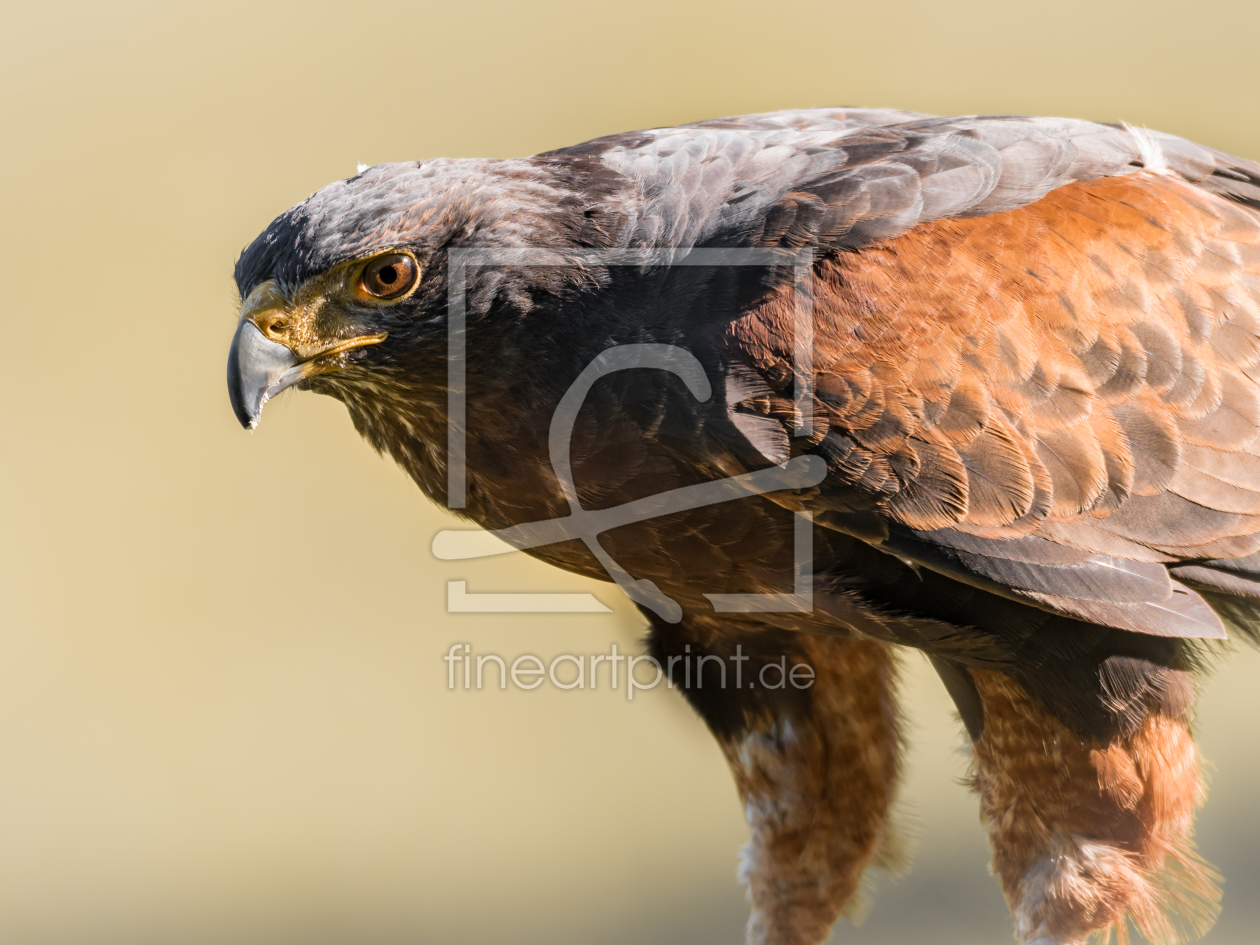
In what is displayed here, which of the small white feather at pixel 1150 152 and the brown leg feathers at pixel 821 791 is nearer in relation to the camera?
the small white feather at pixel 1150 152

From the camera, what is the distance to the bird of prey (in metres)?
1.99

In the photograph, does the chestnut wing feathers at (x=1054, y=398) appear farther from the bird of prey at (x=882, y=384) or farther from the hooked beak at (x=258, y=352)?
the hooked beak at (x=258, y=352)

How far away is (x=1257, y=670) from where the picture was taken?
5.57 metres

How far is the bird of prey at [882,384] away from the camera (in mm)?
1986

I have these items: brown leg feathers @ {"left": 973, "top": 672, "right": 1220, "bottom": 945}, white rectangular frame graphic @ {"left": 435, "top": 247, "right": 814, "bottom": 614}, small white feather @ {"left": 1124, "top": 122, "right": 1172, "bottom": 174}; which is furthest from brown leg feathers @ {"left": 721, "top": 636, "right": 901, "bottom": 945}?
small white feather @ {"left": 1124, "top": 122, "right": 1172, "bottom": 174}

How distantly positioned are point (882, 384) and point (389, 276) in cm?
91

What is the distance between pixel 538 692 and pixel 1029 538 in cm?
415

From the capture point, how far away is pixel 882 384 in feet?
6.39

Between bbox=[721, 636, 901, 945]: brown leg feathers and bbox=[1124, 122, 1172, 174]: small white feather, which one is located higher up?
bbox=[1124, 122, 1172, 174]: small white feather

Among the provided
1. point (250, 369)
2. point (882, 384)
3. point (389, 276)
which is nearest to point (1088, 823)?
point (882, 384)

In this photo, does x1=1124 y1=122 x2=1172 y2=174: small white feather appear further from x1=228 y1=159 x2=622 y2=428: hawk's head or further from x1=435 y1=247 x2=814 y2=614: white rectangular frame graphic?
x1=228 y1=159 x2=622 y2=428: hawk's head

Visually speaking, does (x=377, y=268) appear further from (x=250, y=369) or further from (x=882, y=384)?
(x=882, y=384)

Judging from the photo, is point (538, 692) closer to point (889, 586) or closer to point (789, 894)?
point (789, 894)

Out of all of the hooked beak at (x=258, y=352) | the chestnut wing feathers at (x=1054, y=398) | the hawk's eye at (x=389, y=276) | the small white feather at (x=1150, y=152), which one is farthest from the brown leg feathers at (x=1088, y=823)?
the hooked beak at (x=258, y=352)
